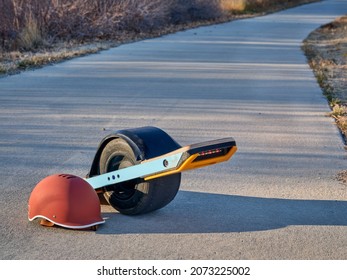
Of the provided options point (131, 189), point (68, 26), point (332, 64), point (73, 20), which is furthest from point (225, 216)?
point (73, 20)

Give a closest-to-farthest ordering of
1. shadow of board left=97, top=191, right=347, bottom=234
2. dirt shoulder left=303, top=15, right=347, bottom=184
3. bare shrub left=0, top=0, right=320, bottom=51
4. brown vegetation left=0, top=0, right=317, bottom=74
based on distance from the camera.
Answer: shadow of board left=97, top=191, right=347, bottom=234
dirt shoulder left=303, top=15, right=347, bottom=184
brown vegetation left=0, top=0, right=317, bottom=74
bare shrub left=0, top=0, right=320, bottom=51

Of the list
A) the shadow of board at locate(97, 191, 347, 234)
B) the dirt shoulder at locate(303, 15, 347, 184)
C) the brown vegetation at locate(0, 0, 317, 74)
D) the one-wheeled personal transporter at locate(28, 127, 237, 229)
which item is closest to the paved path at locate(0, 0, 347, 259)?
the shadow of board at locate(97, 191, 347, 234)

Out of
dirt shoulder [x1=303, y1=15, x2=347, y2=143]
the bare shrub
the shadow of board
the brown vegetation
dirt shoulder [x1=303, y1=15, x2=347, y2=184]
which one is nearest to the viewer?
the shadow of board

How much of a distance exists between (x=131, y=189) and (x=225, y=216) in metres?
0.78

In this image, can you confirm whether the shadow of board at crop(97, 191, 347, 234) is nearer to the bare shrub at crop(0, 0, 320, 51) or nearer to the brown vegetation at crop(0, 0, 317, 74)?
Result: the brown vegetation at crop(0, 0, 317, 74)

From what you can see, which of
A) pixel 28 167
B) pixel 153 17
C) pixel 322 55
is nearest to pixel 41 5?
pixel 153 17

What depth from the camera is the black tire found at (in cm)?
569

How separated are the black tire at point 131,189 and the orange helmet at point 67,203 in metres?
0.37

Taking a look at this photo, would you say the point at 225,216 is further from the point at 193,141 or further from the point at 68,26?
the point at 68,26

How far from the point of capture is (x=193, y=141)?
8.70 metres

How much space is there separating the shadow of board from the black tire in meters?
0.09

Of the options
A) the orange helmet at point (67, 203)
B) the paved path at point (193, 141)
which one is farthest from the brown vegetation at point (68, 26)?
the orange helmet at point (67, 203)

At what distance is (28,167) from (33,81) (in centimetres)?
601
